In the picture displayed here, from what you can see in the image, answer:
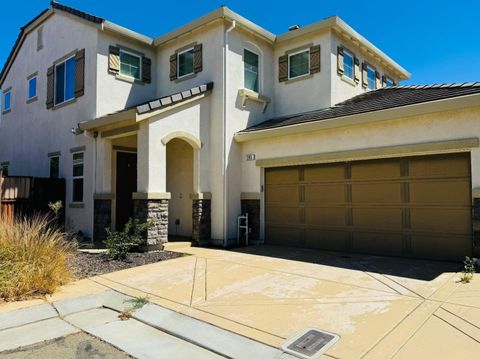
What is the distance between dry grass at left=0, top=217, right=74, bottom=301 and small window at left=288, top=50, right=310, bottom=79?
9.85 m

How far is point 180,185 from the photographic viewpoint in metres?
13.0

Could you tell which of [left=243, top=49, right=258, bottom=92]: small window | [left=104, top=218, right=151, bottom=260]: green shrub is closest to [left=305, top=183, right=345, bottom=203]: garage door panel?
[left=243, top=49, right=258, bottom=92]: small window

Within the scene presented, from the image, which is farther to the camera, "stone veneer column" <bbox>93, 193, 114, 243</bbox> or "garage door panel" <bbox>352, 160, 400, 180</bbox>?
"stone veneer column" <bbox>93, 193, 114, 243</bbox>

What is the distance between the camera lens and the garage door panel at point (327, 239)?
995cm

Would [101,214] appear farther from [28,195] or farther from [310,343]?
[310,343]

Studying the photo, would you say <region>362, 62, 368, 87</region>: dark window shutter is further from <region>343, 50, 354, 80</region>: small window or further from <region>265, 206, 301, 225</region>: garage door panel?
<region>265, 206, 301, 225</region>: garage door panel

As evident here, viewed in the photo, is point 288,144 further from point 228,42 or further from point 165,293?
point 165,293

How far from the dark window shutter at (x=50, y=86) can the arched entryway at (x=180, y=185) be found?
5.43 meters

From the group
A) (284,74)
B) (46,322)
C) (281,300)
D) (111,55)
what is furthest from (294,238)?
(111,55)

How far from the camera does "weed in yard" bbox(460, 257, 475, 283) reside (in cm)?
651

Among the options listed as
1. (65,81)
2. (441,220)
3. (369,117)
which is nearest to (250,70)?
(369,117)

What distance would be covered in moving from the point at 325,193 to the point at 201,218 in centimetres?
387

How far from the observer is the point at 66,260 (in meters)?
7.04

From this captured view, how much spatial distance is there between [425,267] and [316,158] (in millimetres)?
3964
